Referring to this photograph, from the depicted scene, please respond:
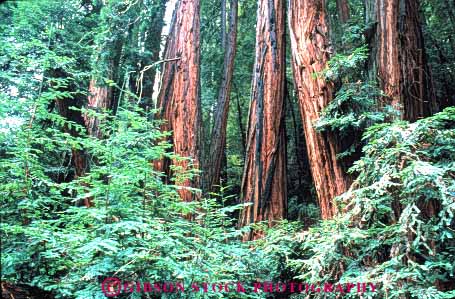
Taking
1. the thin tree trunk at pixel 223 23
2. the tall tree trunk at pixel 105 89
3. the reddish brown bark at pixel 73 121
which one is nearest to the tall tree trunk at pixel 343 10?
the thin tree trunk at pixel 223 23

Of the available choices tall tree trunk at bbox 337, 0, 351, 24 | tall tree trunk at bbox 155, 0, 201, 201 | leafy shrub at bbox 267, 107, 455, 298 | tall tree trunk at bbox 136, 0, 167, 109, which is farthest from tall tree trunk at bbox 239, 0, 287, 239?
tall tree trunk at bbox 136, 0, 167, 109

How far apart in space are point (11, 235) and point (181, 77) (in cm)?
399

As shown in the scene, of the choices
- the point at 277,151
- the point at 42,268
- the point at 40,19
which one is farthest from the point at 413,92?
the point at 40,19

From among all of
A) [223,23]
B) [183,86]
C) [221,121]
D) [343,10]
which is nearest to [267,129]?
[183,86]

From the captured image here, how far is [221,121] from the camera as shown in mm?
8961

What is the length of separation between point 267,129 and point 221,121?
10.5 feet

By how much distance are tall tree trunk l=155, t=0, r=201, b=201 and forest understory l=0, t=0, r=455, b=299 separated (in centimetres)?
2

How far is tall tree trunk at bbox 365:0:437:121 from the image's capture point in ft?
14.0

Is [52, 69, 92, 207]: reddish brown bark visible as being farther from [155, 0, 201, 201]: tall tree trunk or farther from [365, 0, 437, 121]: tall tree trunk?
[365, 0, 437, 121]: tall tree trunk

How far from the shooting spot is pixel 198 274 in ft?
8.20

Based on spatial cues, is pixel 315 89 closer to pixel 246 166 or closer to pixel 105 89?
pixel 246 166

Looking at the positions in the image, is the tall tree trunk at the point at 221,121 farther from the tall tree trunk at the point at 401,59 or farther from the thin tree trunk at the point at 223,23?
the tall tree trunk at the point at 401,59

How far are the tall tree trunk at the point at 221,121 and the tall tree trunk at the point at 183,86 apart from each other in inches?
77.8

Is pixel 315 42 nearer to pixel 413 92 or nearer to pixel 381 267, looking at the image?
pixel 413 92
